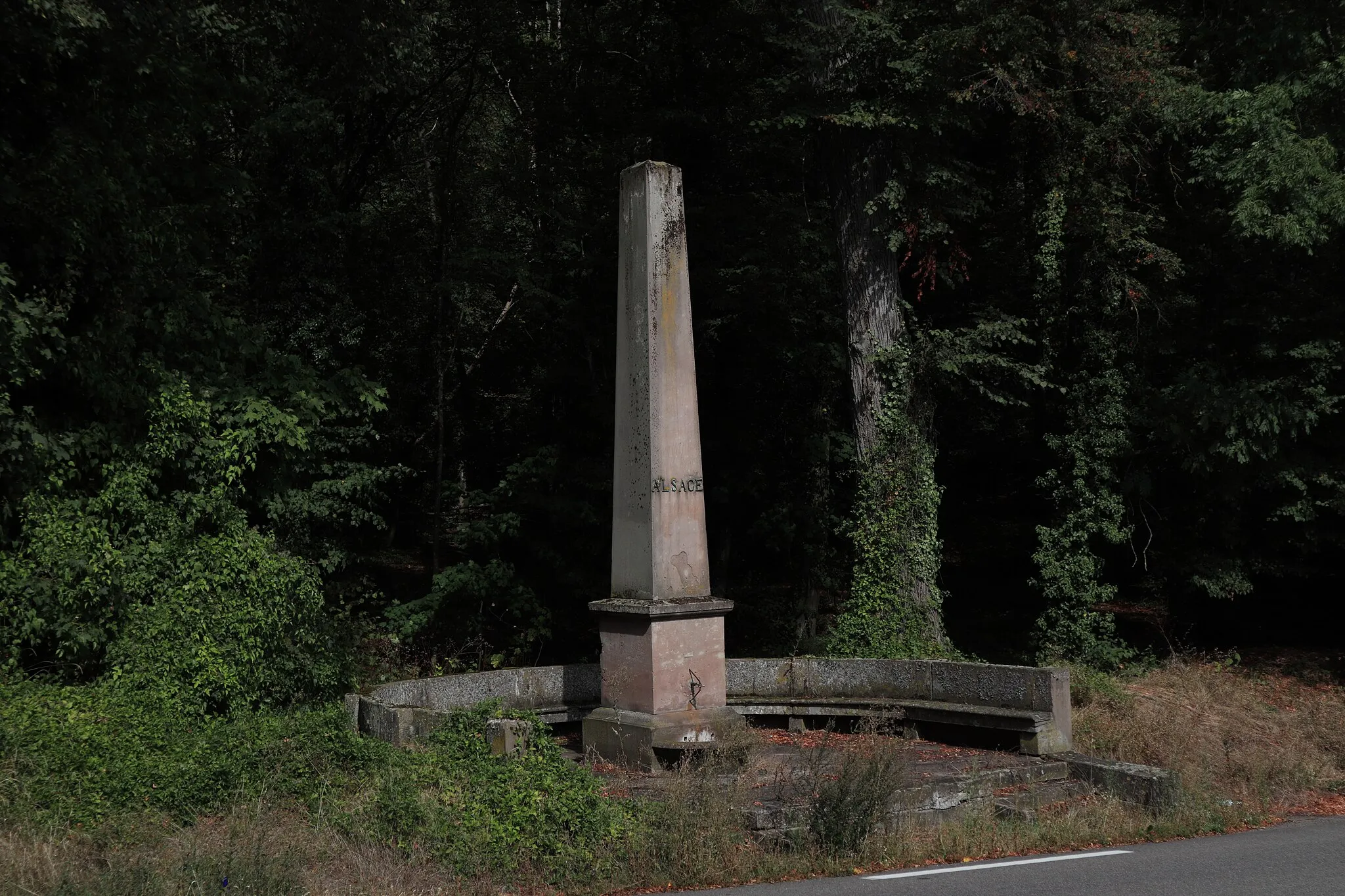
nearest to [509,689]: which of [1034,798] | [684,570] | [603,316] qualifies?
[684,570]

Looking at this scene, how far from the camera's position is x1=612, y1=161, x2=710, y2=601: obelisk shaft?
10.9 meters

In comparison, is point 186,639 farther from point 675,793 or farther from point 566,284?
point 566,284

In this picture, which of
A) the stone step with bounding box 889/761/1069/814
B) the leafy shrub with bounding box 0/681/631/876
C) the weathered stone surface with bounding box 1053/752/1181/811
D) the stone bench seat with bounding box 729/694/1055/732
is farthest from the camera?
the stone bench seat with bounding box 729/694/1055/732

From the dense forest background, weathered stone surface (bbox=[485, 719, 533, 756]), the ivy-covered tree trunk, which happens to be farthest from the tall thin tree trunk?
weathered stone surface (bbox=[485, 719, 533, 756])

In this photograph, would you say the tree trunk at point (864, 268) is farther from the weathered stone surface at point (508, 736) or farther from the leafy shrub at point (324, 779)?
the leafy shrub at point (324, 779)

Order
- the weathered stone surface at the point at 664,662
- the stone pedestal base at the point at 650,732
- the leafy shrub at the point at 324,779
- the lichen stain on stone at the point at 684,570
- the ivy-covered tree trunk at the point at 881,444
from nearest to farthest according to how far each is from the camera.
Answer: the leafy shrub at the point at 324,779
the stone pedestal base at the point at 650,732
the weathered stone surface at the point at 664,662
the lichen stain on stone at the point at 684,570
the ivy-covered tree trunk at the point at 881,444

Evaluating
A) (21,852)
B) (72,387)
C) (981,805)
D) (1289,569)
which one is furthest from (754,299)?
(21,852)

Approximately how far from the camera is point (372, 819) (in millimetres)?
7906

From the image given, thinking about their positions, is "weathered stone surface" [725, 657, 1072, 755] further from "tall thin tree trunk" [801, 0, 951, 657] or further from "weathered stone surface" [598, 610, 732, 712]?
"tall thin tree trunk" [801, 0, 951, 657]

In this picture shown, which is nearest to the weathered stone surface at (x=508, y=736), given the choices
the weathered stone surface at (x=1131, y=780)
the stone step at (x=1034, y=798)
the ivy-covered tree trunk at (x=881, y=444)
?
the stone step at (x=1034, y=798)

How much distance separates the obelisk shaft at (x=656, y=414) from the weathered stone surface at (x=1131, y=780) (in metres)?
3.47

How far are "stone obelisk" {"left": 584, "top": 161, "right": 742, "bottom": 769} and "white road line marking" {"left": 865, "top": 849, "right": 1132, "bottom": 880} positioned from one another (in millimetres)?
2916

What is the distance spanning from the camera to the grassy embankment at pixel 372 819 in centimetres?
713

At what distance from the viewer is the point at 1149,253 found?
659 inches
